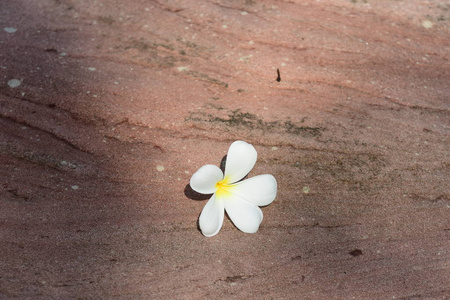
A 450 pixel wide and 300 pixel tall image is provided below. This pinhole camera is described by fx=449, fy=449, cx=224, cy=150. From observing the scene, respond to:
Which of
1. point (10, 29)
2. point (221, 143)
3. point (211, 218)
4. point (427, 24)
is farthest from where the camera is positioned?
point (427, 24)

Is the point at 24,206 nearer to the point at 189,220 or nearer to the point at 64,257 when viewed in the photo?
the point at 64,257

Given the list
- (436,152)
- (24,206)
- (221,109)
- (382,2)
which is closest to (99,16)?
(221,109)

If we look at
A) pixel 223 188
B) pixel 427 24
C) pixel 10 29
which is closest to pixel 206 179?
pixel 223 188

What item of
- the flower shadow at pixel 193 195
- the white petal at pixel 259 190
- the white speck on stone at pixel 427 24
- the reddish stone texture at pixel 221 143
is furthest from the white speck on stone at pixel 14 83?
the white speck on stone at pixel 427 24

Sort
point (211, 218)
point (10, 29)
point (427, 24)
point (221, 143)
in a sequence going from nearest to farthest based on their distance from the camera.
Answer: point (211, 218)
point (221, 143)
point (10, 29)
point (427, 24)

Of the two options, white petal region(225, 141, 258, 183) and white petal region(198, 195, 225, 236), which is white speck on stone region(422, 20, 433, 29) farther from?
white petal region(198, 195, 225, 236)

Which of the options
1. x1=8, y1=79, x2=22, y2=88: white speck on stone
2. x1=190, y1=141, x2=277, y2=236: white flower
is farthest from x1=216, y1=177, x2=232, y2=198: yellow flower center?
x1=8, y1=79, x2=22, y2=88: white speck on stone

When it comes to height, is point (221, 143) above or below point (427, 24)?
below

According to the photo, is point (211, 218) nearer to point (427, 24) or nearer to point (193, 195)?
point (193, 195)

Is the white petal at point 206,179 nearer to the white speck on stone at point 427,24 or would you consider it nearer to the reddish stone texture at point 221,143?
the reddish stone texture at point 221,143
